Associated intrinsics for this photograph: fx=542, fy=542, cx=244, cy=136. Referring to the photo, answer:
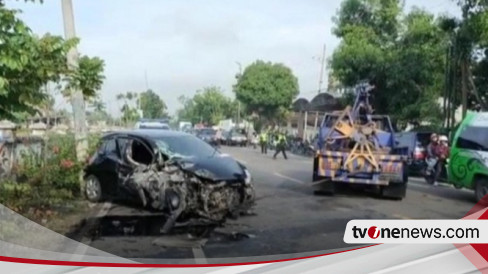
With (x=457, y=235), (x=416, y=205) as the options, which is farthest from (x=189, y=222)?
(x=457, y=235)

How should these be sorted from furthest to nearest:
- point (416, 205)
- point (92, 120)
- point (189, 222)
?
point (416, 205)
point (189, 222)
point (92, 120)

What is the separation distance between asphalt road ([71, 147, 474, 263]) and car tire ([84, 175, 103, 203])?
0.03 m

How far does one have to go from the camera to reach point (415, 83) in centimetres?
127

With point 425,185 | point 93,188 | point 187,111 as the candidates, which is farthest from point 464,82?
point 93,188

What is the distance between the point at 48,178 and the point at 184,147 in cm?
32

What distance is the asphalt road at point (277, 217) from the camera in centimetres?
129

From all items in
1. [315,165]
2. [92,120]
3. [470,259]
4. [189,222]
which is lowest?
[470,259]

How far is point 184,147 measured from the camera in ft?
4.40

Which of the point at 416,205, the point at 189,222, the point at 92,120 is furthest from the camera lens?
the point at 416,205

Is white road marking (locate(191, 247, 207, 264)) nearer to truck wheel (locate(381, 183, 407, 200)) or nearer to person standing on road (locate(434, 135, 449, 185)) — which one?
truck wheel (locate(381, 183, 407, 200))

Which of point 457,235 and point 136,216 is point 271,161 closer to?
point 136,216

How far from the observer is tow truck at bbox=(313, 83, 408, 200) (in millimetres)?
1371

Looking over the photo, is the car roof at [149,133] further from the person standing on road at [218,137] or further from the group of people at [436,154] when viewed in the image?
the group of people at [436,154]

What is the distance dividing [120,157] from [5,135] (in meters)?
0.26
